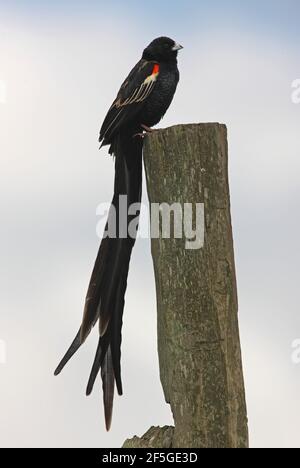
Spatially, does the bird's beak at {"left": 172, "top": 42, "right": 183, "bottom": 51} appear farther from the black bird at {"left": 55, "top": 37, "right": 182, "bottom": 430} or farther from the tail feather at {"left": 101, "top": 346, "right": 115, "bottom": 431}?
the tail feather at {"left": 101, "top": 346, "right": 115, "bottom": 431}

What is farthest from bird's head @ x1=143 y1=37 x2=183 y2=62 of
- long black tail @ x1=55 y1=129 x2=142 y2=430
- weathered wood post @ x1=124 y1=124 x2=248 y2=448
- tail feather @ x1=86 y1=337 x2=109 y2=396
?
tail feather @ x1=86 y1=337 x2=109 y2=396

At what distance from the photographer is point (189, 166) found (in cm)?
349

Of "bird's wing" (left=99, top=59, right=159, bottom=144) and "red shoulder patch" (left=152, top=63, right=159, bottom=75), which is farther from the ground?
"red shoulder patch" (left=152, top=63, right=159, bottom=75)

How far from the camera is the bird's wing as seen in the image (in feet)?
13.7

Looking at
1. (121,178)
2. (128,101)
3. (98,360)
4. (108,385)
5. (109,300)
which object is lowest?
(108,385)

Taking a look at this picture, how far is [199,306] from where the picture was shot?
11.2 feet

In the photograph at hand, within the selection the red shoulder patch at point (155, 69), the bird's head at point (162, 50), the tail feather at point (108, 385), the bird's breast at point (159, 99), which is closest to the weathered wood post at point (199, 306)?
the tail feather at point (108, 385)

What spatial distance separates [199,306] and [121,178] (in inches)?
44.8

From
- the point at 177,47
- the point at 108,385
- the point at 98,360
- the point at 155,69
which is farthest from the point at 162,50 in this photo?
the point at 108,385

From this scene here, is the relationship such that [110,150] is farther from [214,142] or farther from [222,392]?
[222,392]

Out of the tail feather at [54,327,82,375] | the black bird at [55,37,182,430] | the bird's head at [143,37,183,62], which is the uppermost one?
the bird's head at [143,37,183,62]

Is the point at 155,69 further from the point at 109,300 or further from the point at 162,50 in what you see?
the point at 109,300
